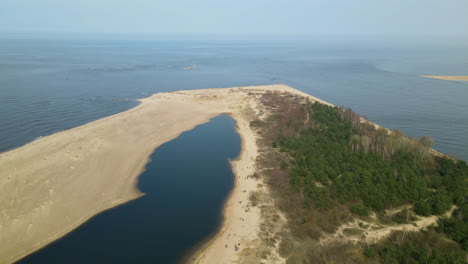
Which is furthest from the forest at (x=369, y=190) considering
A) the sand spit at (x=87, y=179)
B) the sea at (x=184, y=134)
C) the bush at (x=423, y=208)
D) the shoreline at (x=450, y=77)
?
the shoreline at (x=450, y=77)

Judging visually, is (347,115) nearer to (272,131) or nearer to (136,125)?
(272,131)

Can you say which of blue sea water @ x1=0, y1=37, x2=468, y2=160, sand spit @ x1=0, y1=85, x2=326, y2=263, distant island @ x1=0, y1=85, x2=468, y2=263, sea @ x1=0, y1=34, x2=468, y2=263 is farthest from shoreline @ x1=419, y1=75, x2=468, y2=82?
sand spit @ x1=0, y1=85, x2=326, y2=263

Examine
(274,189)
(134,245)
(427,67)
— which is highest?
(427,67)

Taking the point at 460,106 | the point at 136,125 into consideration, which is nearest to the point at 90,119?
the point at 136,125

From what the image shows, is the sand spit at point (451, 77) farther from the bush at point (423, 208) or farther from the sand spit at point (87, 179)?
the bush at point (423, 208)

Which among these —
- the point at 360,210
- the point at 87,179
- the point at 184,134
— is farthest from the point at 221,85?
the point at 360,210

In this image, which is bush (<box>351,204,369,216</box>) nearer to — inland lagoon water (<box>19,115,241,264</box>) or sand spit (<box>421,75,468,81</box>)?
inland lagoon water (<box>19,115,241,264</box>)
